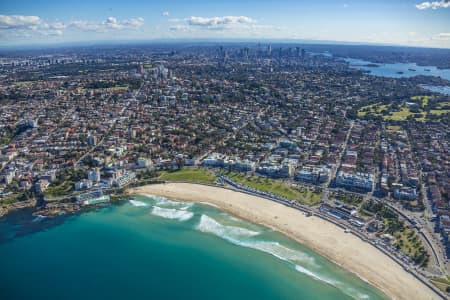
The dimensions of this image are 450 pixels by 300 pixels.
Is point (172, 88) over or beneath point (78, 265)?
over

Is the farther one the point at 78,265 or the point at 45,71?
the point at 45,71

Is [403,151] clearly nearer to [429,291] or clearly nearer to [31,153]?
[429,291]

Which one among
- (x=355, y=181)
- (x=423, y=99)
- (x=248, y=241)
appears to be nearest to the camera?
(x=248, y=241)

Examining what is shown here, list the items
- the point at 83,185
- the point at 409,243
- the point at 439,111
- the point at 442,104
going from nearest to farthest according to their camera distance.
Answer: the point at 409,243, the point at 83,185, the point at 439,111, the point at 442,104

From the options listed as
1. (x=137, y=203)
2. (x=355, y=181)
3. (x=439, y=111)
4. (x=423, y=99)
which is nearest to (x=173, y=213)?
(x=137, y=203)

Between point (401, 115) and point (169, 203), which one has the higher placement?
point (401, 115)

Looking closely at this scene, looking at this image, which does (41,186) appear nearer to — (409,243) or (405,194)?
(409,243)

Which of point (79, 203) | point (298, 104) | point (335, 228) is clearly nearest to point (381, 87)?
point (298, 104)

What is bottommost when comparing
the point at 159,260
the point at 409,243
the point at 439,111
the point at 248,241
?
the point at 159,260
